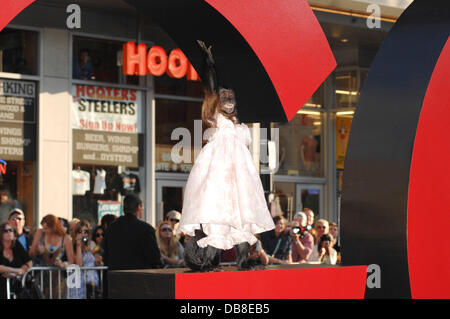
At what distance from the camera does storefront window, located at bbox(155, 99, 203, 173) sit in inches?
626

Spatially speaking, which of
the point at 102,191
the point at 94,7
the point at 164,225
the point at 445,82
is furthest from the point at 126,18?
the point at 445,82

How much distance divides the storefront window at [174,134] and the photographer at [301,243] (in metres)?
3.98

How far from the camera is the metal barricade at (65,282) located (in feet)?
32.7

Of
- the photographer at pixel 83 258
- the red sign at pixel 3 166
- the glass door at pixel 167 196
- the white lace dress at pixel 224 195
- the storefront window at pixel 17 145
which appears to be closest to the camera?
the white lace dress at pixel 224 195

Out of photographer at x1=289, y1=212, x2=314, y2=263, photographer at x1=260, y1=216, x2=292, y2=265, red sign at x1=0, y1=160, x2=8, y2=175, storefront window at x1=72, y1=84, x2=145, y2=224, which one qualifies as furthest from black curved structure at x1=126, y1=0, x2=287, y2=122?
storefront window at x1=72, y1=84, x2=145, y2=224

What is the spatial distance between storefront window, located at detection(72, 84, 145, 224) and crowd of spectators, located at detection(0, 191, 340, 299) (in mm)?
2900

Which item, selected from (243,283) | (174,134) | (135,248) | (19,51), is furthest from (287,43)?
(174,134)

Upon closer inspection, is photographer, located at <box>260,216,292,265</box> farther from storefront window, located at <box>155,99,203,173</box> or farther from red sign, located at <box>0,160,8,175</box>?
red sign, located at <box>0,160,8,175</box>

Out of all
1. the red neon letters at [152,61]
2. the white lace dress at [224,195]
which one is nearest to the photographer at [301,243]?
the red neon letters at [152,61]

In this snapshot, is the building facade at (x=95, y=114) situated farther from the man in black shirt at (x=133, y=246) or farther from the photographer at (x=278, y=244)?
the man in black shirt at (x=133, y=246)

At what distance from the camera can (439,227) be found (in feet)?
23.9

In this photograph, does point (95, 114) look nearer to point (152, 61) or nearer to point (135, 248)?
point (152, 61)

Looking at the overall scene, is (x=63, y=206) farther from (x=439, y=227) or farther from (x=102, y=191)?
(x=439, y=227)

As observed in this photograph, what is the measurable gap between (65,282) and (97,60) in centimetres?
592
